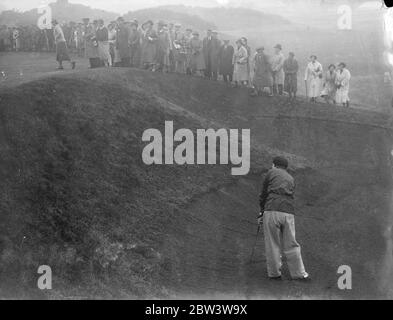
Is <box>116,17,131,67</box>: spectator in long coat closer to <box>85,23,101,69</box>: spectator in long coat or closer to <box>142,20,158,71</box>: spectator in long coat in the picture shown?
<box>142,20,158,71</box>: spectator in long coat

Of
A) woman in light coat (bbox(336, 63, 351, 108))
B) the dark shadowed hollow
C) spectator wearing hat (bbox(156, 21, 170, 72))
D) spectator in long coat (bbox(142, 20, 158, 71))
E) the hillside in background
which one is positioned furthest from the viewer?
the hillside in background

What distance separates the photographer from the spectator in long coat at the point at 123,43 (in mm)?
16484

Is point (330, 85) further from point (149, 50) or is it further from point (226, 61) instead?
point (149, 50)

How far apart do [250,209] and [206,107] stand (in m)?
4.50

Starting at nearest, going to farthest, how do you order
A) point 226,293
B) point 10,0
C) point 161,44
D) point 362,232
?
point 226,293, point 362,232, point 10,0, point 161,44

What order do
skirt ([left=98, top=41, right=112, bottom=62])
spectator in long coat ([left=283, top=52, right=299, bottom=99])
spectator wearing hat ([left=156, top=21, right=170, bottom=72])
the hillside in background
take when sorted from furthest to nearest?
the hillside in background
spectator in long coat ([left=283, top=52, right=299, bottom=99])
spectator wearing hat ([left=156, top=21, right=170, bottom=72])
skirt ([left=98, top=41, right=112, bottom=62])

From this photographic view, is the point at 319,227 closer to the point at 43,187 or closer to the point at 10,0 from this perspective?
the point at 43,187

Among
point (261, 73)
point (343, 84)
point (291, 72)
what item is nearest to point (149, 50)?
point (261, 73)

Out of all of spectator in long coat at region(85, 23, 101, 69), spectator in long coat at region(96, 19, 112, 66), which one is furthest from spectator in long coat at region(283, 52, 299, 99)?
spectator in long coat at region(85, 23, 101, 69)

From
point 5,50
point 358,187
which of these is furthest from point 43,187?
point 5,50

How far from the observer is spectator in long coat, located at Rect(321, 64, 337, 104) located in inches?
664

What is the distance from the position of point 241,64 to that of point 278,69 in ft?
3.73

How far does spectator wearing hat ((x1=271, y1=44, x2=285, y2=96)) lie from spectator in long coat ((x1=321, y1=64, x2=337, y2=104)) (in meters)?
1.39

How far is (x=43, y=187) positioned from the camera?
878 centimetres
